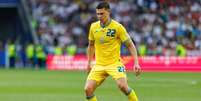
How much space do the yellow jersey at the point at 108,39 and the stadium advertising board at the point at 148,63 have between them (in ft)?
69.1

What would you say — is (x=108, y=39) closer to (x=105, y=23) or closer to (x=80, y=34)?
(x=105, y=23)

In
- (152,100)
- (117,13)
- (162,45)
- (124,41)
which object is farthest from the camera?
(117,13)

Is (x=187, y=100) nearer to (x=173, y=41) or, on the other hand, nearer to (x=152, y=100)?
(x=152, y=100)

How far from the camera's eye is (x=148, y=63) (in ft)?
116

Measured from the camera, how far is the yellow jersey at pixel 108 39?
1257cm

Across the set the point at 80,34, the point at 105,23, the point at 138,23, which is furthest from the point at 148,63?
the point at 105,23

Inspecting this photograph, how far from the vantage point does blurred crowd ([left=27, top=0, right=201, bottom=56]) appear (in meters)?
37.7

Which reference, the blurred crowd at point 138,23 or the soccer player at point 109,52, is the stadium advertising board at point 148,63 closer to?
the blurred crowd at point 138,23

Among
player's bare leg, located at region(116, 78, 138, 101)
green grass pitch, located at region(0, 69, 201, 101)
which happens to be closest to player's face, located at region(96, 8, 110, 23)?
player's bare leg, located at region(116, 78, 138, 101)

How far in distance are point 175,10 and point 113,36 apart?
Result: 88.5 feet

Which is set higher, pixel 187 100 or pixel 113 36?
pixel 113 36

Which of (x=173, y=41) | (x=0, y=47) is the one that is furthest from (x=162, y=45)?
(x=0, y=47)

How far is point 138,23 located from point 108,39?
27.0 meters

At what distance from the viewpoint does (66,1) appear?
41.9 metres
